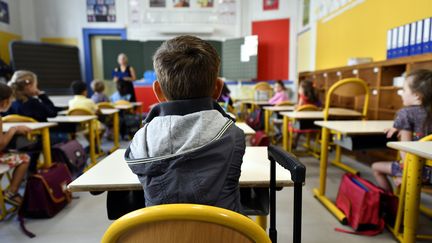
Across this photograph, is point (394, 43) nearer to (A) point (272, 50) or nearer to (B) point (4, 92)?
(B) point (4, 92)

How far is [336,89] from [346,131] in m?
0.86

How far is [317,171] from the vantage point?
2918 millimetres

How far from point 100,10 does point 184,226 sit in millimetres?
7066

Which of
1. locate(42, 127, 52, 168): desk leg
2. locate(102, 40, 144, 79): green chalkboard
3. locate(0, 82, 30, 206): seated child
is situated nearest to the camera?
locate(0, 82, 30, 206): seated child

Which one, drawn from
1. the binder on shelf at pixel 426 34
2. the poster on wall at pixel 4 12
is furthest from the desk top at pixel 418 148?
the poster on wall at pixel 4 12

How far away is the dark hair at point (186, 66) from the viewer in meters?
0.69

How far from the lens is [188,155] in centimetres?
62

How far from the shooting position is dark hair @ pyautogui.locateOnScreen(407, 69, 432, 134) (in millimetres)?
1641

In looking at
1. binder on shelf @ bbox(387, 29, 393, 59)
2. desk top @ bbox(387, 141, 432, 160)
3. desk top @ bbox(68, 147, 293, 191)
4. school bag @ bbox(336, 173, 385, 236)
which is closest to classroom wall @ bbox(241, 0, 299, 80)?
binder on shelf @ bbox(387, 29, 393, 59)

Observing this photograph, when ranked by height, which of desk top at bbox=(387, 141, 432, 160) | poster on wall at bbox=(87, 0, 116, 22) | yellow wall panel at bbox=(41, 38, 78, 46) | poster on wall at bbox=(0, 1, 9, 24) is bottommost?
desk top at bbox=(387, 141, 432, 160)

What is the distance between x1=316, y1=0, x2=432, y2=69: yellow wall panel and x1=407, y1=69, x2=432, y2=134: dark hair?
55.6 inches

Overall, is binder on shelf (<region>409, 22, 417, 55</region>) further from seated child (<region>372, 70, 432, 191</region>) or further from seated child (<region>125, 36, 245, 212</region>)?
seated child (<region>125, 36, 245, 212</region>)

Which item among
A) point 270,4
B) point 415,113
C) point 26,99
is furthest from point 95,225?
point 270,4

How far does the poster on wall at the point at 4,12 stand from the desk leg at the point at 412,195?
6823mm
